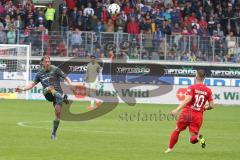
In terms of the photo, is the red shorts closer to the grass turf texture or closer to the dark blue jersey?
the grass turf texture

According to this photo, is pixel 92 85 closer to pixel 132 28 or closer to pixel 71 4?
pixel 132 28

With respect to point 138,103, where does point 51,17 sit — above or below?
above

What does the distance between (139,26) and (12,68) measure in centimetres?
776

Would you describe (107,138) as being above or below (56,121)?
below

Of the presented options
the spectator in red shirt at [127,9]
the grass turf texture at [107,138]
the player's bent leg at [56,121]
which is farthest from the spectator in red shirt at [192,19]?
the player's bent leg at [56,121]

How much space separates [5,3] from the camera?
41406 millimetres

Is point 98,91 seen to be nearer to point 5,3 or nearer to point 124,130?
point 5,3

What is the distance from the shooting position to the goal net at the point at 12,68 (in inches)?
1496

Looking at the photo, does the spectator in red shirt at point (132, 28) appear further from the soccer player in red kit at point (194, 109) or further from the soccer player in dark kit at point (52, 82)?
the soccer player in red kit at point (194, 109)

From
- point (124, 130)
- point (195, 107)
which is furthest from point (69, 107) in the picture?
point (195, 107)

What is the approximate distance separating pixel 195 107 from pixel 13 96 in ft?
75.0

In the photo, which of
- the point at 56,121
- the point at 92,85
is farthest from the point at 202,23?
the point at 56,121

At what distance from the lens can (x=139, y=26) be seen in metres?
41.2

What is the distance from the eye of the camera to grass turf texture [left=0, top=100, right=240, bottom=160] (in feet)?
55.3
